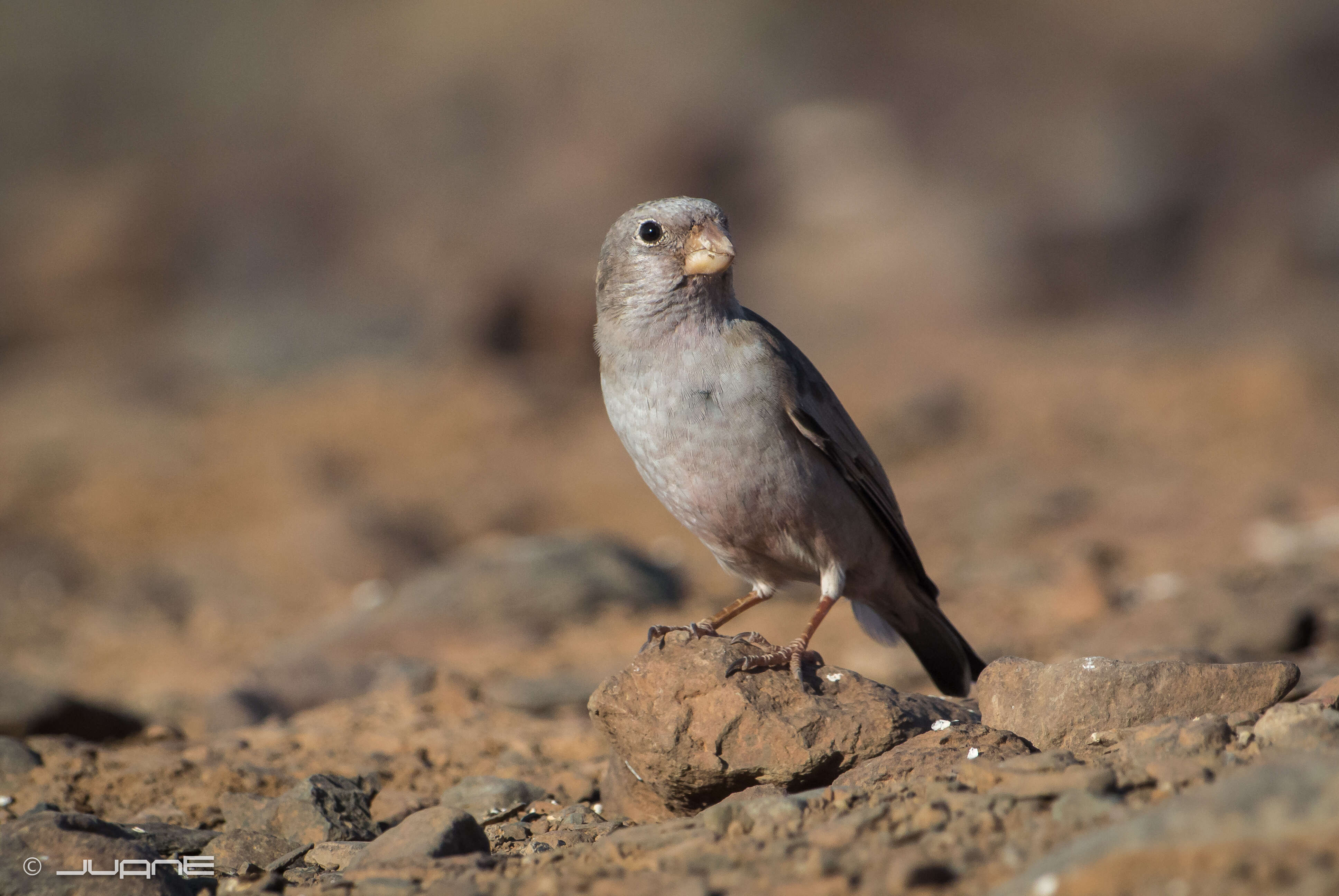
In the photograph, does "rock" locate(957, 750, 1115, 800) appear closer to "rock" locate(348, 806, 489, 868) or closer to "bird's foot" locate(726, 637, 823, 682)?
"bird's foot" locate(726, 637, 823, 682)

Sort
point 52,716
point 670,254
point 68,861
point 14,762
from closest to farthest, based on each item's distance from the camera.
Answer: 1. point 68,861
2. point 670,254
3. point 14,762
4. point 52,716

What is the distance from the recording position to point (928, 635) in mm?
6039

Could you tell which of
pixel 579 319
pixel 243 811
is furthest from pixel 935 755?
pixel 579 319

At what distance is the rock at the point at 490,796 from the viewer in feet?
15.9

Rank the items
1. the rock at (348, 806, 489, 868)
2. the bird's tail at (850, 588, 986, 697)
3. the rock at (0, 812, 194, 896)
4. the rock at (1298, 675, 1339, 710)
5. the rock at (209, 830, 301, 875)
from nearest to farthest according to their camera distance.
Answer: the rock at (0, 812, 194, 896)
the rock at (348, 806, 489, 868)
the rock at (1298, 675, 1339, 710)
the rock at (209, 830, 301, 875)
the bird's tail at (850, 588, 986, 697)

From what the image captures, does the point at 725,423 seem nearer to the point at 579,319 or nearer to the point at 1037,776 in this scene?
the point at 1037,776

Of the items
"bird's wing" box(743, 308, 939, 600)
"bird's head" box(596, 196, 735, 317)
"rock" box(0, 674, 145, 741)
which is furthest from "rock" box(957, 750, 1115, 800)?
"rock" box(0, 674, 145, 741)

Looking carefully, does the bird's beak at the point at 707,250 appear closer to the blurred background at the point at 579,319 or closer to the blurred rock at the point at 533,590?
the blurred background at the point at 579,319

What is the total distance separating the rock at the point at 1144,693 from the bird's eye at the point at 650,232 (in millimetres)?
2350

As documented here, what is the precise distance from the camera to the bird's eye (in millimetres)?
5098

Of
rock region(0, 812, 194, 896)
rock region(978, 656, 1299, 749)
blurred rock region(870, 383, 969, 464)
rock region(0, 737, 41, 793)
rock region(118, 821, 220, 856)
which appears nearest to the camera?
rock region(0, 812, 194, 896)

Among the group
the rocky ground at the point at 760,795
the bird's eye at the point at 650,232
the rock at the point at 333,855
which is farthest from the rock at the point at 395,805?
the bird's eye at the point at 650,232

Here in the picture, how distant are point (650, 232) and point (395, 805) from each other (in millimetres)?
2627

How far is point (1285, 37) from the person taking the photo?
81.4ft
